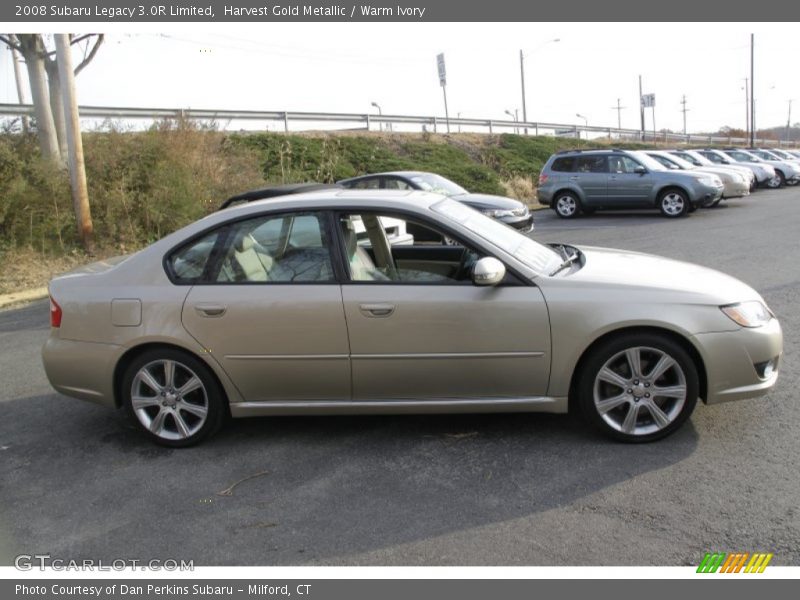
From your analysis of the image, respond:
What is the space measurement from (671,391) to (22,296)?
32.6 feet

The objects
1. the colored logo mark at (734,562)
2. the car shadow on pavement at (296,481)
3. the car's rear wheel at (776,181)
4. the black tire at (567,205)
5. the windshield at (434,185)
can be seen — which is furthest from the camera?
the car's rear wheel at (776,181)

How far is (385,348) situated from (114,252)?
411 inches

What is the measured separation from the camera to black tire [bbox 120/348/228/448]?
444 cm

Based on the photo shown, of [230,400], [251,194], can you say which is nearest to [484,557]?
[230,400]

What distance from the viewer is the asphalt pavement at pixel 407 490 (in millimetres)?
3227

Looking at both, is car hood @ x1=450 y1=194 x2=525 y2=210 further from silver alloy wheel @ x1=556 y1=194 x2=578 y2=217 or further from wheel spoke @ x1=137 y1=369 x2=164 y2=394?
wheel spoke @ x1=137 y1=369 x2=164 y2=394

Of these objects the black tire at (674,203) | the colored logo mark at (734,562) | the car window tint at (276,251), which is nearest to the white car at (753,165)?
the black tire at (674,203)

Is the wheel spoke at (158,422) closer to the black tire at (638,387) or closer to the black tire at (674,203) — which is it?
the black tire at (638,387)

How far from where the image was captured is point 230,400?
446cm

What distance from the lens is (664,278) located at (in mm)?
4293

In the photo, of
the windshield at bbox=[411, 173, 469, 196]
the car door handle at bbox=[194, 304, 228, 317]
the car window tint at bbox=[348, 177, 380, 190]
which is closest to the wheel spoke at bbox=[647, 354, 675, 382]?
the car door handle at bbox=[194, 304, 228, 317]

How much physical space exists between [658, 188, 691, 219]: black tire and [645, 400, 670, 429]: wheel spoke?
13895 mm

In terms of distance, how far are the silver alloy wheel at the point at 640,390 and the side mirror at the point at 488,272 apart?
0.80 metres
